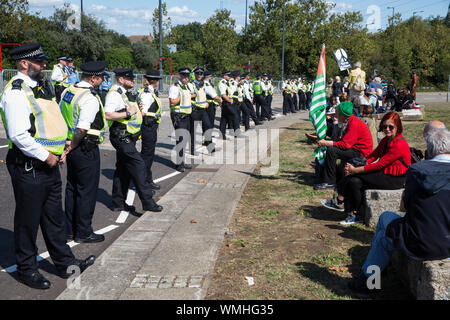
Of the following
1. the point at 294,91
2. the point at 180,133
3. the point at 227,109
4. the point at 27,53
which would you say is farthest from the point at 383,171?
the point at 294,91

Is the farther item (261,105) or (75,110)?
(261,105)

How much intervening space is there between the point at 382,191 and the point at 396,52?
59.2 m

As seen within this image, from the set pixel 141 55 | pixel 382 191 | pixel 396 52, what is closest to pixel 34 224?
pixel 382 191

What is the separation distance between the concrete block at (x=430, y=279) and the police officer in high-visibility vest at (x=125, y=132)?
3.75m

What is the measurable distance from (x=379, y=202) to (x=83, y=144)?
3.57 m

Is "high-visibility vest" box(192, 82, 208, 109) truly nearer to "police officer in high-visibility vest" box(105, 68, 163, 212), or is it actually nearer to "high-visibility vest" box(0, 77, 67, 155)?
"police officer in high-visibility vest" box(105, 68, 163, 212)

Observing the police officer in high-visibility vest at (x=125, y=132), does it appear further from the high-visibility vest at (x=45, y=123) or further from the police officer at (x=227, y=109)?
the police officer at (x=227, y=109)

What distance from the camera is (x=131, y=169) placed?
20.9ft

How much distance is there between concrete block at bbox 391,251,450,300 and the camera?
136 inches

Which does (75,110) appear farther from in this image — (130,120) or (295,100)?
(295,100)

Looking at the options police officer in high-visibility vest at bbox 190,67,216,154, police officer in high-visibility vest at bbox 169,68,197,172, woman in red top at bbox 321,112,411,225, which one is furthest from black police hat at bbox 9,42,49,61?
police officer in high-visibility vest at bbox 190,67,216,154

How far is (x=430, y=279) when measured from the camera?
351cm

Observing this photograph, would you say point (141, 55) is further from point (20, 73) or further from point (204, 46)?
point (20, 73)

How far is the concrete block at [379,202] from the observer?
222 inches
